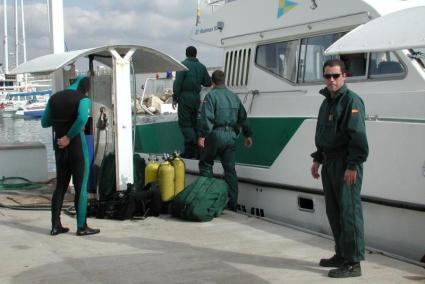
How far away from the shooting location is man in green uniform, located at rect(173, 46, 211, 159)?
8.54 meters

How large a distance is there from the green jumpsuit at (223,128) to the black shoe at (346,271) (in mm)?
2725

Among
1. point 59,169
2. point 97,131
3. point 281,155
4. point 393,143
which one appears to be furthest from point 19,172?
point 393,143

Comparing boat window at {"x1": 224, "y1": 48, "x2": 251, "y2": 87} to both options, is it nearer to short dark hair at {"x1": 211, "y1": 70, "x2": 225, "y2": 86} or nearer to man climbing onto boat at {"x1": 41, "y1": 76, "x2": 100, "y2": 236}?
short dark hair at {"x1": 211, "y1": 70, "x2": 225, "y2": 86}

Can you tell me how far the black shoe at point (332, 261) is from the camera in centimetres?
501

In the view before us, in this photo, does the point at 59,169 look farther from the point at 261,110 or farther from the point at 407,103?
the point at 407,103

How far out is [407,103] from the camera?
594 centimetres

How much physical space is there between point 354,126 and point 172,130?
196 inches

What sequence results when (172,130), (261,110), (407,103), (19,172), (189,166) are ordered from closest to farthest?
(407,103) < (261,110) < (189,166) < (172,130) < (19,172)

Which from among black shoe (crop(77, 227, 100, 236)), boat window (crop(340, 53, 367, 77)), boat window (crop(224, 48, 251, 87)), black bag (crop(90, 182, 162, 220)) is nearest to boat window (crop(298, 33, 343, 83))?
boat window (crop(340, 53, 367, 77))

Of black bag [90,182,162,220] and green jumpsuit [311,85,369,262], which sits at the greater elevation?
green jumpsuit [311,85,369,262]

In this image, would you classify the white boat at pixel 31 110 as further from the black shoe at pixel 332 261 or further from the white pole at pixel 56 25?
the black shoe at pixel 332 261

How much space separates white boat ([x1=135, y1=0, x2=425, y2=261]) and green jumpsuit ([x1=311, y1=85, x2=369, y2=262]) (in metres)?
1.07

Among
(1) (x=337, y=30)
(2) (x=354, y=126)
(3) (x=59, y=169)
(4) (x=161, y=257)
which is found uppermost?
(1) (x=337, y=30)

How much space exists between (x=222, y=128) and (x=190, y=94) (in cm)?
139
